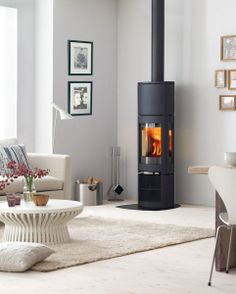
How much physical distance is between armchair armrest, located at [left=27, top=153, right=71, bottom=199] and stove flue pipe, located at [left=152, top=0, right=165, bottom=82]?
64.8 inches

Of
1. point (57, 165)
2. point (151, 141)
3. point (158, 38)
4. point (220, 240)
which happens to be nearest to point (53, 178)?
point (57, 165)

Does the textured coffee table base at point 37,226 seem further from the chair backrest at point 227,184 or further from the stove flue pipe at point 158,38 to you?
the stove flue pipe at point 158,38

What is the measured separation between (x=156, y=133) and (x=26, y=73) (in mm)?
1724

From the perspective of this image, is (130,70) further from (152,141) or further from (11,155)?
(11,155)

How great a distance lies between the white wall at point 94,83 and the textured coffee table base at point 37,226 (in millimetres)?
3034

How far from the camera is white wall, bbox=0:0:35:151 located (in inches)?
383

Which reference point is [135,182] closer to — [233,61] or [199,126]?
[199,126]

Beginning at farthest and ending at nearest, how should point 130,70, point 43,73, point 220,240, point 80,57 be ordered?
1. point 130,70
2. point 80,57
3. point 43,73
4. point 220,240

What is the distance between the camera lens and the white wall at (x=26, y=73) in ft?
31.9

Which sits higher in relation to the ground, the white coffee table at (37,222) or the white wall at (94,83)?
the white wall at (94,83)

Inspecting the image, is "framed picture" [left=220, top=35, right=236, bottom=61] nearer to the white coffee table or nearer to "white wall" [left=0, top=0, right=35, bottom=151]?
"white wall" [left=0, top=0, right=35, bottom=151]

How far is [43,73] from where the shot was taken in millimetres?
9781

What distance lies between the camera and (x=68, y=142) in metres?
9.90

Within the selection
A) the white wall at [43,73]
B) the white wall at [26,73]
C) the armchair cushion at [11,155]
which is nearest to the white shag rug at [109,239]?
the armchair cushion at [11,155]
